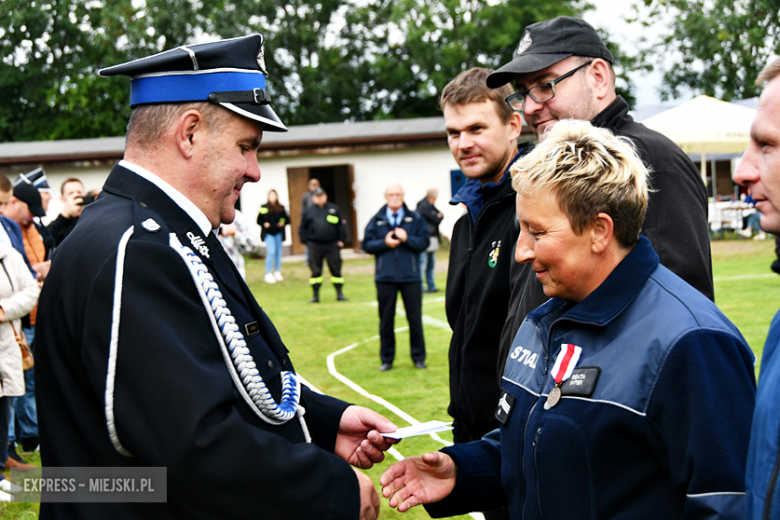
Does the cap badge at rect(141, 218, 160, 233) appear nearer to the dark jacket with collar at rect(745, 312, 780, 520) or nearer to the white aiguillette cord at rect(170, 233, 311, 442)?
the white aiguillette cord at rect(170, 233, 311, 442)

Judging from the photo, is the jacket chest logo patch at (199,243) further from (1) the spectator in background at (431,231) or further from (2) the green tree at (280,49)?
(2) the green tree at (280,49)

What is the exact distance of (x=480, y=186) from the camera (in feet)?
11.8

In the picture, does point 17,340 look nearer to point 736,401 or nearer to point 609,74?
point 609,74

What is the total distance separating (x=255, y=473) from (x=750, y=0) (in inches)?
1692

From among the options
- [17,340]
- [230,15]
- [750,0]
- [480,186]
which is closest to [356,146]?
[230,15]


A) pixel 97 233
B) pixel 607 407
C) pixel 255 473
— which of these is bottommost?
pixel 255 473

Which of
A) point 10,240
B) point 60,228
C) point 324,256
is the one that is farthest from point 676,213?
point 324,256

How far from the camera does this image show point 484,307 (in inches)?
128

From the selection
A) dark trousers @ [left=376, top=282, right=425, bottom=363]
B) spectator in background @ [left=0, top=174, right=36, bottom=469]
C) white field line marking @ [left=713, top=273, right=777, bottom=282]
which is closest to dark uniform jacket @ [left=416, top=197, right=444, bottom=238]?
white field line marking @ [left=713, top=273, right=777, bottom=282]

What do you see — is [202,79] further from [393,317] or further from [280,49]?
[280,49]

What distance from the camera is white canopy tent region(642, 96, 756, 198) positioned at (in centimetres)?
1670

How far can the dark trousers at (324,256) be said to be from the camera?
1484cm

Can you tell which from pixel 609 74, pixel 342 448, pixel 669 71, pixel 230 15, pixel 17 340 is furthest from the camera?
pixel 669 71

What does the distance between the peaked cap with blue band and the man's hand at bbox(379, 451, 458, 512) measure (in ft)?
3.89
